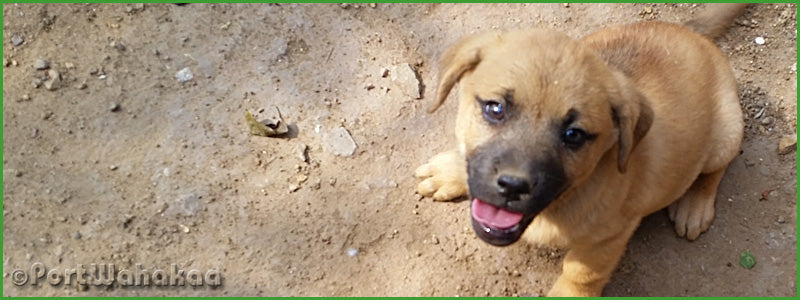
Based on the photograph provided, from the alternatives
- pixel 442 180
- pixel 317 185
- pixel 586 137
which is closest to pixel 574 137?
pixel 586 137

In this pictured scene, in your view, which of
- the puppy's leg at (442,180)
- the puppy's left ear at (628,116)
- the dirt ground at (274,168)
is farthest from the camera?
the puppy's leg at (442,180)

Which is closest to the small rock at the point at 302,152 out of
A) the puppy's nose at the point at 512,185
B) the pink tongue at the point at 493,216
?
the pink tongue at the point at 493,216

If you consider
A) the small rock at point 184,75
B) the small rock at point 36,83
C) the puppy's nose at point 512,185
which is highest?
the puppy's nose at point 512,185

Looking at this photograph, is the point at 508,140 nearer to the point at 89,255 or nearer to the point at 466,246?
the point at 466,246

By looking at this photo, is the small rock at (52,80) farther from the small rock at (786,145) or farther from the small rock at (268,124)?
the small rock at (786,145)

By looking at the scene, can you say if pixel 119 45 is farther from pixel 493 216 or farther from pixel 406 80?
pixel 493 216

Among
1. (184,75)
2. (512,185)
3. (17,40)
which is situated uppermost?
(512,185)

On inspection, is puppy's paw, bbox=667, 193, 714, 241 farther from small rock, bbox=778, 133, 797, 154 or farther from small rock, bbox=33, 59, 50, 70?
small rock, bbox=33, 59, 50, 70
